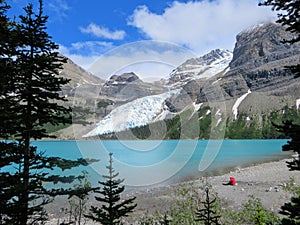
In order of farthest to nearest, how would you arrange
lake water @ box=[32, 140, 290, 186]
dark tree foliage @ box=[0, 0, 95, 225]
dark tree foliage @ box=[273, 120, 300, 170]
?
lake water @ box=[32, 140, 290, 186], dark tree foliage @ box=[0, 0, 95, 225], dark tree foliage @ box=[273, 120, 300, 170]

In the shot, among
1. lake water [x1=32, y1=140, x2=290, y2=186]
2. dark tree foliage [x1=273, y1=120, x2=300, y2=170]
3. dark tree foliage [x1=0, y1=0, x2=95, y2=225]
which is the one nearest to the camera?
dark tree foliage [x1=273, y1=120, x2=300, y2=170]

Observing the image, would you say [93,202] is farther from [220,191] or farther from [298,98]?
[298,98]

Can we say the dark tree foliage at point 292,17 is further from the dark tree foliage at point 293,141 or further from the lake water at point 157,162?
the lake water at point 157,162

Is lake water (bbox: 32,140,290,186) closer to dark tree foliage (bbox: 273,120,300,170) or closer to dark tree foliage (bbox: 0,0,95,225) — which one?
dark tree foliage (bbox: 0,0,95,225)

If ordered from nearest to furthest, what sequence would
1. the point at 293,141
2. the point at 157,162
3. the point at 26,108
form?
the point at 293,141, the point at 26,108, the point at 157,162

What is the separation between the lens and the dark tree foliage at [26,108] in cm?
573

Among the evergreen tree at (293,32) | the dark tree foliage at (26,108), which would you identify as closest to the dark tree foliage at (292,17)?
the evergreen tree at (293,32)

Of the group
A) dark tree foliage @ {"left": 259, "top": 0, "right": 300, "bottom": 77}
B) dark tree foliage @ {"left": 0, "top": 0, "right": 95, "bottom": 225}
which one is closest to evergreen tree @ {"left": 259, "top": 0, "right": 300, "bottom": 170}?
dark tree foliage @ {"left": 259, "top": 0, "right": 300, "bottom": 77}

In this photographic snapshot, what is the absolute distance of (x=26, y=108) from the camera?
6.30m

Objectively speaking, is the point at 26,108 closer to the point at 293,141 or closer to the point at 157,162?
the point at 293,141

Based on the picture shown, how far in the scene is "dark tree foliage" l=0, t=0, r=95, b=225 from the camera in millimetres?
5727

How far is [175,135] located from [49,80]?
169194 millimetres

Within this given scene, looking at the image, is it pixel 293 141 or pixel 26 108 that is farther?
pixel 26 108

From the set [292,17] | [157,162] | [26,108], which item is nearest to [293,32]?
[292,17]
